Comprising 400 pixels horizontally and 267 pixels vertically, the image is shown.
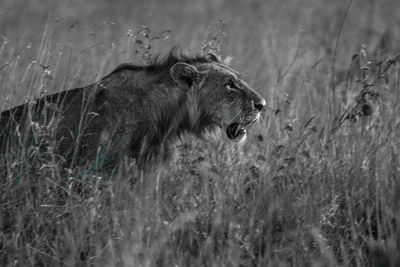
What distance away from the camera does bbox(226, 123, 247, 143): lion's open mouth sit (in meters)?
5.75

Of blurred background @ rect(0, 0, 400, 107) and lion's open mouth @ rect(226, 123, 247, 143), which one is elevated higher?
blurred background @ rect(0, 0, 400, 107)

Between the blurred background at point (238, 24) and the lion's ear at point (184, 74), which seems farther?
the blurred background at point (238, 24)

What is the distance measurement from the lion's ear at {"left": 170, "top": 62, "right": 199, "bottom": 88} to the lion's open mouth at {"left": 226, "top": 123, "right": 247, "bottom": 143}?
1.55 feet

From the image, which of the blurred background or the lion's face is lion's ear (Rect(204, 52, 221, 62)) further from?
the blurred background

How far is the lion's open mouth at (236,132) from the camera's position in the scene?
5746mm

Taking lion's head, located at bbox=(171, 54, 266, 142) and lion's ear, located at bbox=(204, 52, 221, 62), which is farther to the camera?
lion's ear, located at bbox=(204, 52, 221, 62)

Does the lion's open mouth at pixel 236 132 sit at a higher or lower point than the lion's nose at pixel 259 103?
lower

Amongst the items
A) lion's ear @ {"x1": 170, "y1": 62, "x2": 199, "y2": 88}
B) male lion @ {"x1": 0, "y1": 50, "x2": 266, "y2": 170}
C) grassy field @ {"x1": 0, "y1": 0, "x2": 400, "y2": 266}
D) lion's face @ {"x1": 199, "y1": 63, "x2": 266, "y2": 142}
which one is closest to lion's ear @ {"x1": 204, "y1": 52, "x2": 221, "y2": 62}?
male lion @ {"x1": 0, "y1": 50, "x2": 266, "y2": 170}

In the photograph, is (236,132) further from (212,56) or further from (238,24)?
(238,24)

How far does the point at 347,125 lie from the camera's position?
6285 millimetres

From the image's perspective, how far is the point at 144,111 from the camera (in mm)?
5555

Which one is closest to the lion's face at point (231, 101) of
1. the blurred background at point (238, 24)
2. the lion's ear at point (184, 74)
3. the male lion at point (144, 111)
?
the male lion at point (144, 111)

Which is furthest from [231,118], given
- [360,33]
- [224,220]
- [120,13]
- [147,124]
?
[120,13]

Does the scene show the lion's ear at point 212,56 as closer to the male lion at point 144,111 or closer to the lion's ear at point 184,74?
the male lion at point 144,111
